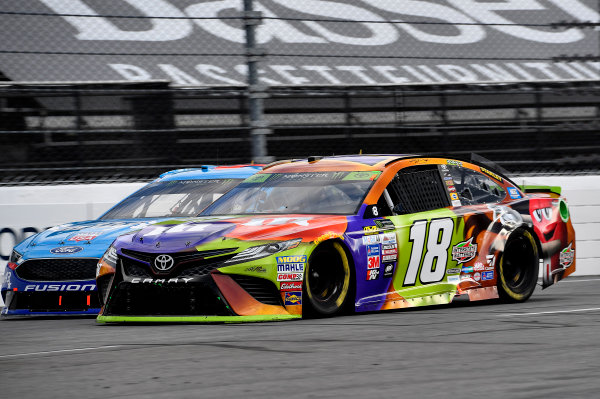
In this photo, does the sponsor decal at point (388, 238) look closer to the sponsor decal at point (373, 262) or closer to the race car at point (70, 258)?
the sponsor decal at point (373, 262)

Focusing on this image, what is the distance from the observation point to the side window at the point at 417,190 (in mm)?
8312

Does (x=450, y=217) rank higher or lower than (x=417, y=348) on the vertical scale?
higher

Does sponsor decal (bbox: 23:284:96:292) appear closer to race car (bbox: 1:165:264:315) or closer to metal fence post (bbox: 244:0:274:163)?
race car (bbox: 1:165:264:315)

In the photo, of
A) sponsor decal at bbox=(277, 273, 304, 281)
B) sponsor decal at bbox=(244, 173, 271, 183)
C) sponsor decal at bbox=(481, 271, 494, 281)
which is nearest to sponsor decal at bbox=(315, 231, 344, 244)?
sponsor decal at bbox=(277, 273, 304, 281)

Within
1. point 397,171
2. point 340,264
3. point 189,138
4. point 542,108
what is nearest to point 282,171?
point 397,171

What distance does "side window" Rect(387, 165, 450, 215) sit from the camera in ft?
27.3

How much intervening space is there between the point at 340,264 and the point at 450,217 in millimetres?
1311

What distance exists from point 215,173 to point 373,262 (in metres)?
2.86

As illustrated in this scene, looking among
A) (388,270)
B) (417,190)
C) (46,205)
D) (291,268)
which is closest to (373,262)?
(388,270)

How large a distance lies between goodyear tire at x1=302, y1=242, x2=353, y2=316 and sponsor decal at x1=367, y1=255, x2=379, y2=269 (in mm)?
191

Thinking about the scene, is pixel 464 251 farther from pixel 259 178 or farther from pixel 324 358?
pixel 324 358

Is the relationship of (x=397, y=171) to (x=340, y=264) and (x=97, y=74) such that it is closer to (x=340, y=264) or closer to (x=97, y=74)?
(x=340, y=264)

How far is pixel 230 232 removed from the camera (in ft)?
24.3

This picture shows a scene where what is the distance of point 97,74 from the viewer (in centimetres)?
1347
